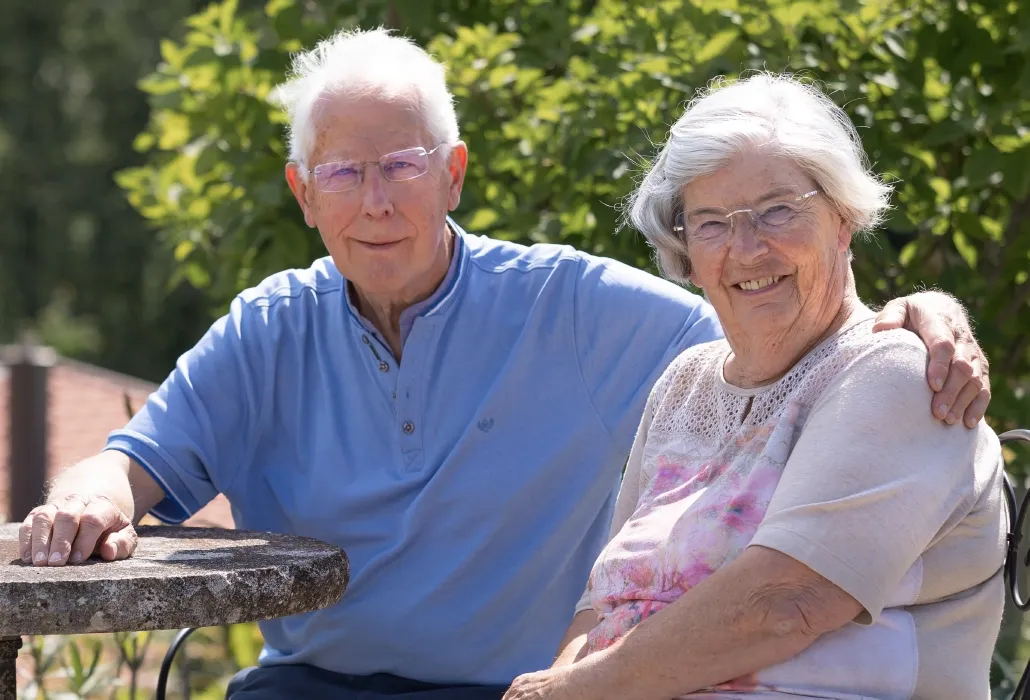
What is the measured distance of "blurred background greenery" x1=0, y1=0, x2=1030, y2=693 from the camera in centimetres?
368

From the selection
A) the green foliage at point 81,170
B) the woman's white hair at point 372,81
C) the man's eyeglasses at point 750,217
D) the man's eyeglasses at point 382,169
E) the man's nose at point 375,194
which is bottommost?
the green foliage at point 81,170

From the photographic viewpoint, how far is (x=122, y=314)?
21.3 meters

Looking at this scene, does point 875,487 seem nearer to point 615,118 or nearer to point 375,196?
point 375,196

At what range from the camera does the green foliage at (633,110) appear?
12.1ft

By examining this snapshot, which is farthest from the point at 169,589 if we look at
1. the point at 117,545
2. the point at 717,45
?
the point at 717,45

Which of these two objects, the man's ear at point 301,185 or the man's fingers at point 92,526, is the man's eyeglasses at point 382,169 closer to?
the man's ear at point 301,185

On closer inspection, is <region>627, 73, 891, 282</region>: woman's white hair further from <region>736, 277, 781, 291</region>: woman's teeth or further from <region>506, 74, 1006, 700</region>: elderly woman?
<region>736, 277, 781, 291</region>: woman's teeth

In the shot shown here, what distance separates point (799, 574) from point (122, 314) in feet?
66.8

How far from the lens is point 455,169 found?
312cm

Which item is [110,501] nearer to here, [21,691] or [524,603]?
[524,603]

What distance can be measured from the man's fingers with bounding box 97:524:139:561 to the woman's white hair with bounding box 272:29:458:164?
3.09 ft

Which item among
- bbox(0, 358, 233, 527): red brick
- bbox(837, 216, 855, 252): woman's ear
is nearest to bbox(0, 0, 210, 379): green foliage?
bbox(0, 358, 233, 527): red brick

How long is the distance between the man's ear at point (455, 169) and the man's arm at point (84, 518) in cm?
92

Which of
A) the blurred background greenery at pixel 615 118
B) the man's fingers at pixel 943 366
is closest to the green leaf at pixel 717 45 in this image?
the blurred background greenery at pixel 615 118
